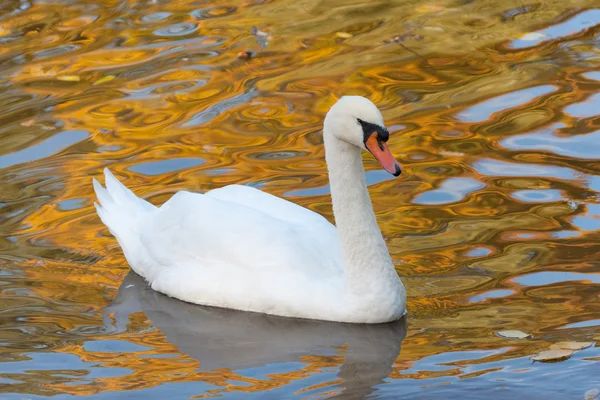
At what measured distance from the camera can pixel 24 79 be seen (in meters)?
11.9

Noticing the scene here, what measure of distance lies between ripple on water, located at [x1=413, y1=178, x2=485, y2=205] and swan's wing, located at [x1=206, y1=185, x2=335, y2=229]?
117 centimetres

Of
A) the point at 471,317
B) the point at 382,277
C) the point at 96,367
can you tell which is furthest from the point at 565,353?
the point at 96,367

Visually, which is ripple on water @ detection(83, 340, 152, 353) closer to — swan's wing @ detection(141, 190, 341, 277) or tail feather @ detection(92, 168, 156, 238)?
swan's wing @ detection(141, 190, 341, 277)

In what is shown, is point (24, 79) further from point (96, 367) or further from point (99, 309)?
point (96, 367)

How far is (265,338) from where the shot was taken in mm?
6812

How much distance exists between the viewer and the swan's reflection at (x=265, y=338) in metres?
6.42

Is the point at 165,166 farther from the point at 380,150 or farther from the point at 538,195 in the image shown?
the point at 380,150

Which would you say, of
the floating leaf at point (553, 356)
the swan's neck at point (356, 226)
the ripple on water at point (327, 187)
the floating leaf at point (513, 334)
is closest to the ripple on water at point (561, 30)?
the ripple on water at point (327, 187)

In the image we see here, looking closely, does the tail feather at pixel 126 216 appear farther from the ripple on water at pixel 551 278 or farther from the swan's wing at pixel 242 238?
the ripple on water at pixel 551 278

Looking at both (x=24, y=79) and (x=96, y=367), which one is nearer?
(x=96, y=367)

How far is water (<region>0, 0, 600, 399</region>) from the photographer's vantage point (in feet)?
20.8

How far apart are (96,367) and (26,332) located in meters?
0.78

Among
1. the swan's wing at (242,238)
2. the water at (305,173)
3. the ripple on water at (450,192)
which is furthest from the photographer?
the ripple on water at (450,192)

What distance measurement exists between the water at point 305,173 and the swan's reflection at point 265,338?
2cm
